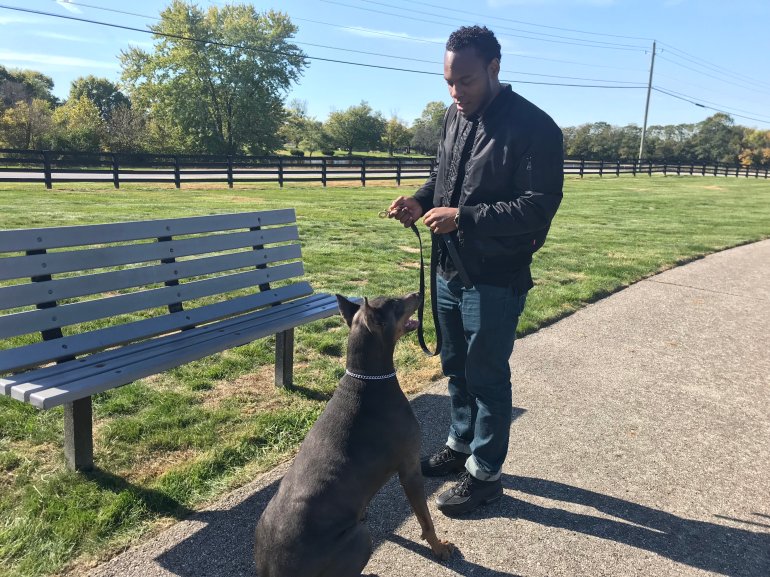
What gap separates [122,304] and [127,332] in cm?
18

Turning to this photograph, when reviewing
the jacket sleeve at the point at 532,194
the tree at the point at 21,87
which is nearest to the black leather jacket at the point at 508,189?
the jacket sleeve at the point at 532,194

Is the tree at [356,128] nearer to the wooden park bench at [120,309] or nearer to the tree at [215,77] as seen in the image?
the tree at [215,77]

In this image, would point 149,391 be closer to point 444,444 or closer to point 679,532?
point 444,444

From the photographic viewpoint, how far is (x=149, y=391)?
4172 millimetres

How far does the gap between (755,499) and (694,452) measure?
52cm

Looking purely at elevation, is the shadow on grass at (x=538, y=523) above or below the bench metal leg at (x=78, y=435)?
below

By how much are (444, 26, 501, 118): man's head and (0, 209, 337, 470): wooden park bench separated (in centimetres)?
213

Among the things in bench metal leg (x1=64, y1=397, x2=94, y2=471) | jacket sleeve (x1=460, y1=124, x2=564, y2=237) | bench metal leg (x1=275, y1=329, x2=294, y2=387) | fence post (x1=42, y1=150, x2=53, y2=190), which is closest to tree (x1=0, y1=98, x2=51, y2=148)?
fence post (x1=42, y1=150, x2=53, y2=190)

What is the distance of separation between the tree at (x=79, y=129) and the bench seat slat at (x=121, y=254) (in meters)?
44.2

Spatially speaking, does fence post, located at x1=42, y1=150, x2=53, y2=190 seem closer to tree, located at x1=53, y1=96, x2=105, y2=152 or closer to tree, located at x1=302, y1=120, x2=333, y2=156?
tree, located at x1=53, y1=96, x2=105, y2=152

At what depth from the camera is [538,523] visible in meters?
2.92

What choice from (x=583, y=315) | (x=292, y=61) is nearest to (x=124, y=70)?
(x=292, y=61)

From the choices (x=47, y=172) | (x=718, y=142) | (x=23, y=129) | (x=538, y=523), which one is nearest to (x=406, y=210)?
(x=538, y=523)

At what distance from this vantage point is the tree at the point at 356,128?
7894 centimetres
